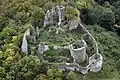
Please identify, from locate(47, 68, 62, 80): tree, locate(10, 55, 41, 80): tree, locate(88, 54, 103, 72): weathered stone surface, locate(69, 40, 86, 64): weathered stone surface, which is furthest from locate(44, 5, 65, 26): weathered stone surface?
locate(47, 68, 62, 80): tree

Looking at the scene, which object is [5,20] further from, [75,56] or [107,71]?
[107,71]

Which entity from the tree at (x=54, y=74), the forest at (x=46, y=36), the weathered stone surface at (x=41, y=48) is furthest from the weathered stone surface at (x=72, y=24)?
the tree at (x=54, y=74)

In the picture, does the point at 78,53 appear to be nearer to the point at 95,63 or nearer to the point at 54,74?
the point at 95,63

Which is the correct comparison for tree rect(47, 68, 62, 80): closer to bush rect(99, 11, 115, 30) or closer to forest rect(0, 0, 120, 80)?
forest rect(0, 0, 120, 80)

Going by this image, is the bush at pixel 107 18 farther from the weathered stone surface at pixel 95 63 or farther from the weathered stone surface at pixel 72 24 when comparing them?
the weathered stone surface at pixel 95 63

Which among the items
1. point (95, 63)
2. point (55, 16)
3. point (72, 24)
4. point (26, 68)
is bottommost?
point (95, 63)

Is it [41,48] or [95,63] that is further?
[41,48]

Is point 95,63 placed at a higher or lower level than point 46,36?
lower

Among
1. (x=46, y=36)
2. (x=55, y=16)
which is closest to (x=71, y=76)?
(x=46, y=36)
